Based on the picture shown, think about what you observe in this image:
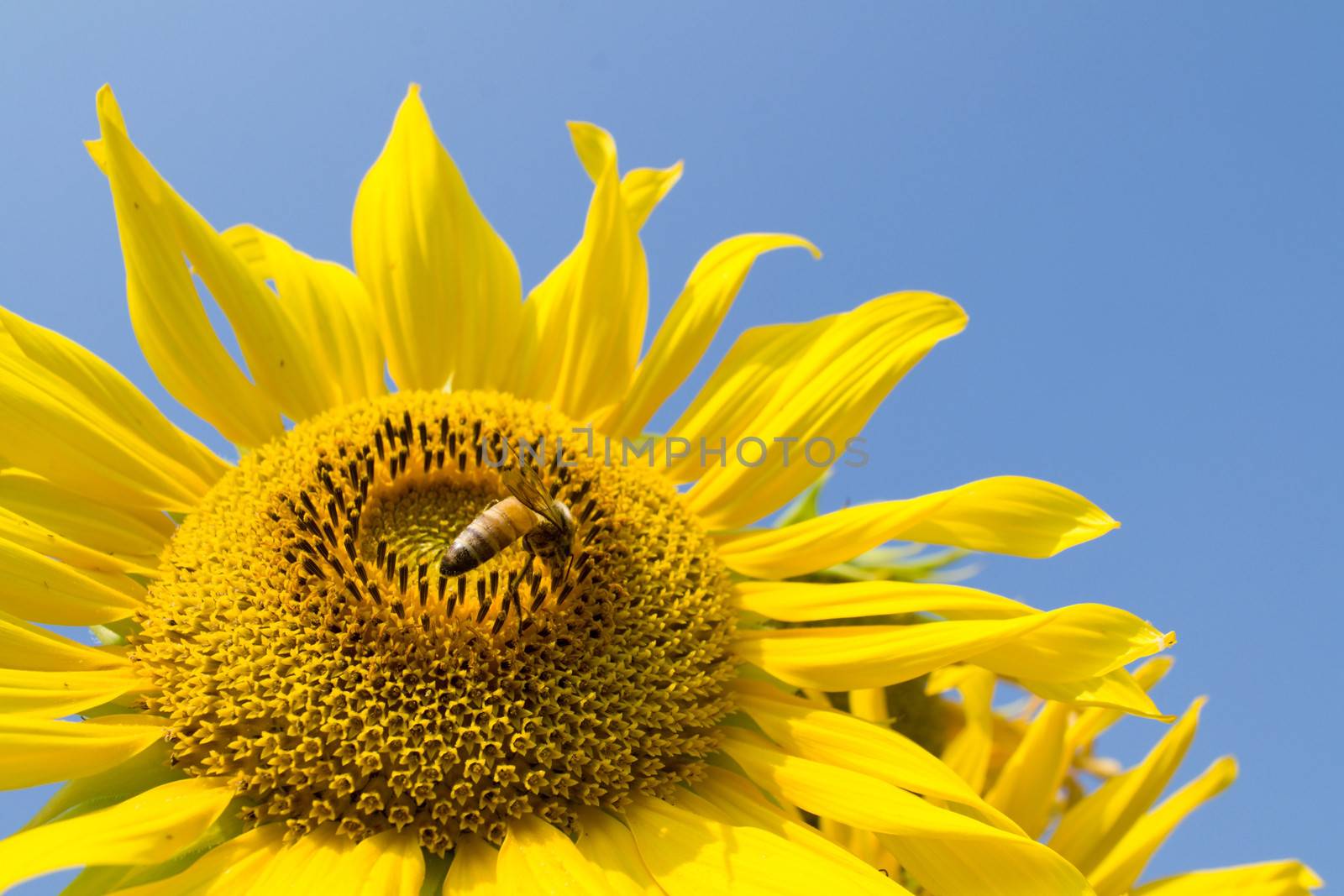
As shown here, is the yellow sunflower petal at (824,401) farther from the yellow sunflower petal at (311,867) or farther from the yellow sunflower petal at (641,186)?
the yellow sunflower petal at (311,867)

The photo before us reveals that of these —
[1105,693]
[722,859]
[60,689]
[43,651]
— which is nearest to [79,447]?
[43,651]

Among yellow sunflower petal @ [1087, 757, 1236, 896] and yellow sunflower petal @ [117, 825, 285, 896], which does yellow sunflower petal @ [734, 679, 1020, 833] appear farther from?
yellow sunflower petal @ [117, 825, 285, 896]

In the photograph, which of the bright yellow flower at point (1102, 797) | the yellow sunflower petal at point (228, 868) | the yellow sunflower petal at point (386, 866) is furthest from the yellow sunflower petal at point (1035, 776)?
the yellow sunflower petal at point (228, 868)

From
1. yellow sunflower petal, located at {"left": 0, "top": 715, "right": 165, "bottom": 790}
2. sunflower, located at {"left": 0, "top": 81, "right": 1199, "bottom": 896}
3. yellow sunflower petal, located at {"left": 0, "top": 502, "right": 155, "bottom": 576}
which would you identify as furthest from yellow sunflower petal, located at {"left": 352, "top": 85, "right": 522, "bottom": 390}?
yellow sunflower petal, located at {"left": 0, "top": 715, "right": 165, "bottom": 790}

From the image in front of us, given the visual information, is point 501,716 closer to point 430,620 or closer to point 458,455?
Result: point 430,620

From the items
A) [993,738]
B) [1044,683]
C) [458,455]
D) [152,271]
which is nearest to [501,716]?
[458,455]
